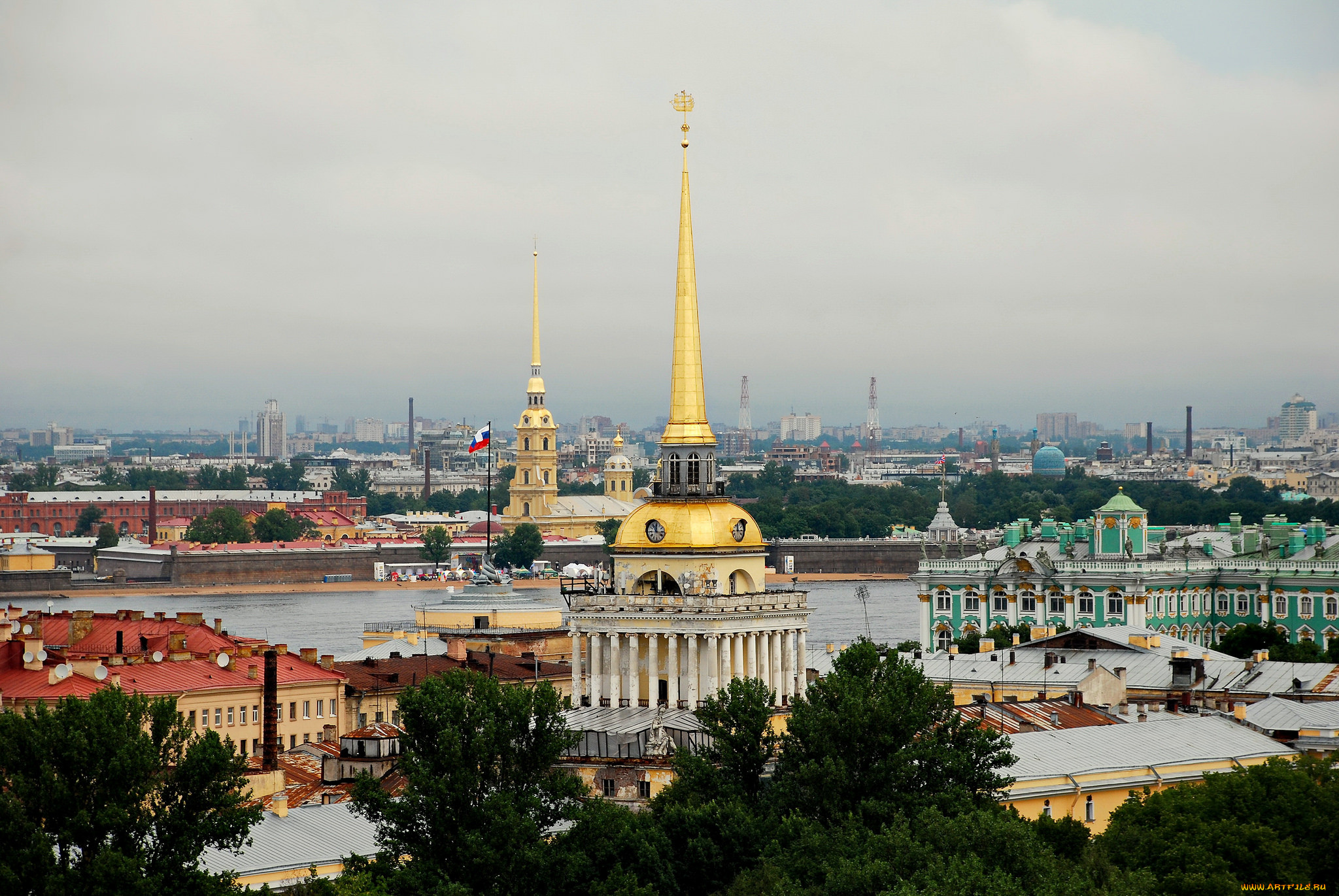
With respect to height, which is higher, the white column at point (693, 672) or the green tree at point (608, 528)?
the white column at point (693, 672)

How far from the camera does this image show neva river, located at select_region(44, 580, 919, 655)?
87.9m

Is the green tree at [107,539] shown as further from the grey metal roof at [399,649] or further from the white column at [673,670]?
the white column at [673,670]

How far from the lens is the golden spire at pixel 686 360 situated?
40.7 m

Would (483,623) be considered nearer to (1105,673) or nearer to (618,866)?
(1105,673)

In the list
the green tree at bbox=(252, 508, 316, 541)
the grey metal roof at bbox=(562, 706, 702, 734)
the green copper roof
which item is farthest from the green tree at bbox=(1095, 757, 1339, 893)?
the green tree at bbox=(252, 508, 316, 541)

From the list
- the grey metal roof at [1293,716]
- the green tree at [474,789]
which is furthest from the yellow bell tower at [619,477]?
the green tree at [474,789]

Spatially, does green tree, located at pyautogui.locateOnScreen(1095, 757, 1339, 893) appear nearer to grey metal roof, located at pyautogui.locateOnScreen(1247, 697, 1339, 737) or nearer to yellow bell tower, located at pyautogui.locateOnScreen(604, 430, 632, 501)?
grey metal roof, located at pyautogui.locateOnScreen(1247, 697, 1339, 737)

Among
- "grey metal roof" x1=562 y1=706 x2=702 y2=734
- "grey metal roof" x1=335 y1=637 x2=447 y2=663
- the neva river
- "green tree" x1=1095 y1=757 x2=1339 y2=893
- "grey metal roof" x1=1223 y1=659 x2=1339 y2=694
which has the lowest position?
the neva river

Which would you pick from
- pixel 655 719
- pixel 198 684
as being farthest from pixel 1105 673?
pixel 198 684

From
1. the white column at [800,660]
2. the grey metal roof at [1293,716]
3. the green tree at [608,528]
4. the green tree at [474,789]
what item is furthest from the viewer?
the green tree at [608,528]

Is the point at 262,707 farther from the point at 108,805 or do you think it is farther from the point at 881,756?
the point at 108,805

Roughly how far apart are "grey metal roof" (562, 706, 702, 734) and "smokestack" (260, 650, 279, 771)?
4356 mm

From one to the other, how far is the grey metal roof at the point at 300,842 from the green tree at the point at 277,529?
453 ft

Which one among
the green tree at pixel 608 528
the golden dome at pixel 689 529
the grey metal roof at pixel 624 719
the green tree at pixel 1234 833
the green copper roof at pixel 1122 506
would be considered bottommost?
the green tree at pixel 608 528
